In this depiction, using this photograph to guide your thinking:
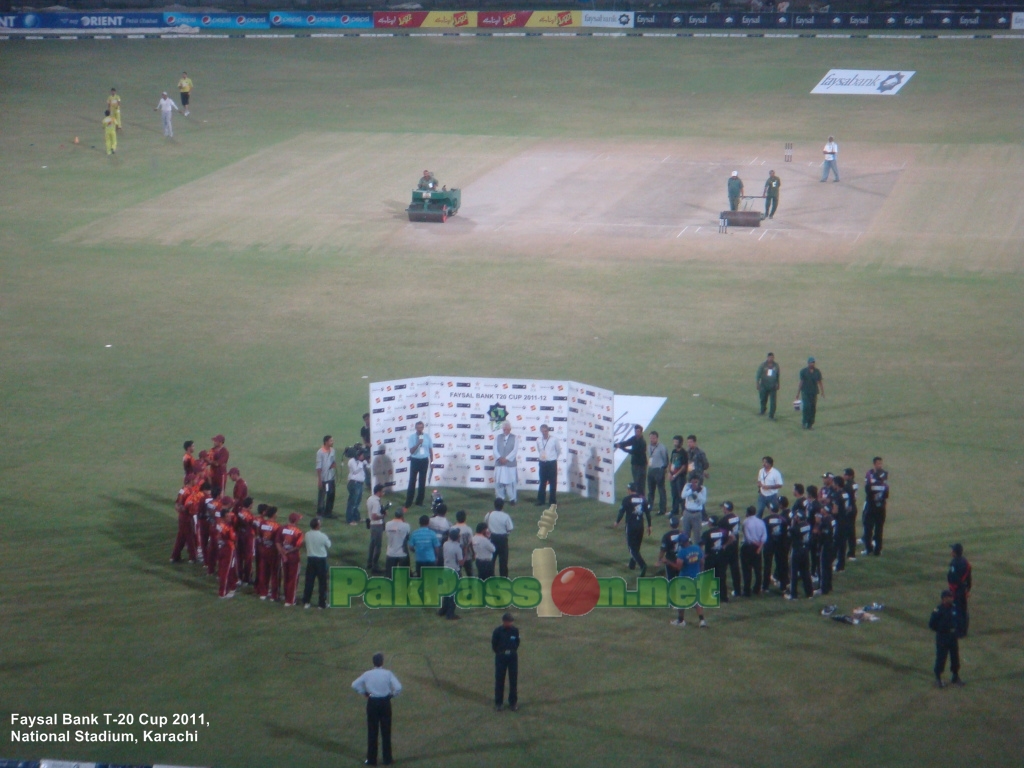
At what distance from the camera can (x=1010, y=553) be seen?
69.4 ft

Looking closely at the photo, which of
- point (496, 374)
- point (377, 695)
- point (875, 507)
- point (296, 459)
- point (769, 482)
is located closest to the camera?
point (377, 695)

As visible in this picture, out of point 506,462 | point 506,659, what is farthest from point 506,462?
point 506,659

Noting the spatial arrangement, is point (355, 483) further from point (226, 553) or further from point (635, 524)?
point (635, 524)

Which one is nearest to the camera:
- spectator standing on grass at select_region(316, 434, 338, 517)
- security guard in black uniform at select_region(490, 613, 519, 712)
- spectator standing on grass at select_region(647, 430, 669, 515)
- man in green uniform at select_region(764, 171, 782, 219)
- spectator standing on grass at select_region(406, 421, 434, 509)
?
security guard in black uniform at select_region(490, 613, 519, 712)

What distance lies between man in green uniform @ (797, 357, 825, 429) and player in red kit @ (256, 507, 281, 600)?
11599mm

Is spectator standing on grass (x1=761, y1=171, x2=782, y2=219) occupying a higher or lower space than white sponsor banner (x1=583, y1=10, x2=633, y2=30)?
lower

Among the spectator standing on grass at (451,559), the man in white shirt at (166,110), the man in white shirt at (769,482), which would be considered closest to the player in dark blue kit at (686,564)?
the man in white shirt at (769,482)

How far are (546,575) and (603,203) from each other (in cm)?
2671

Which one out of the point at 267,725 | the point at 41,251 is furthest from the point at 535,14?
the point at 267,725

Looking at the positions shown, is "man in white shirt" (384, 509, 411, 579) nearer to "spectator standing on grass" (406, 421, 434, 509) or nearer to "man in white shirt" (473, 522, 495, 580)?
"man in white shirt" (473, 522, 495, 580)

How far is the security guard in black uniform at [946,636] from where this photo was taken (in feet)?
54.8

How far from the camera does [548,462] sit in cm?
2311

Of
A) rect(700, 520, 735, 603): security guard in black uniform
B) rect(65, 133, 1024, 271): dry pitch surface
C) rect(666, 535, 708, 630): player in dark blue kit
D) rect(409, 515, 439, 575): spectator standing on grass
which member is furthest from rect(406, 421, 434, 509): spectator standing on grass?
rect(65, 133, 1024, 271): dry pitch surface

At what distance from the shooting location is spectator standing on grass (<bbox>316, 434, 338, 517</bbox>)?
73.4 ft
